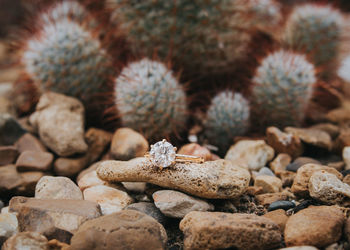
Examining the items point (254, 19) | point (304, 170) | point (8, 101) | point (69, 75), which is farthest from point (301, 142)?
point (8, 101)

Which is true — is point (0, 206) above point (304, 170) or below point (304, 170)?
below

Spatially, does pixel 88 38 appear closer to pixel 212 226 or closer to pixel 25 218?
pixel 25 218

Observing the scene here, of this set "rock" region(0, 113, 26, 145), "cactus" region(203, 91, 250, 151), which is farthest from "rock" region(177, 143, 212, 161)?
"rock" region(0, 113, 26, 145)

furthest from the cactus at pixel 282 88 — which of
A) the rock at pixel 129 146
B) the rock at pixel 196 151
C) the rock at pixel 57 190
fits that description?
the rock at pixel 57 190

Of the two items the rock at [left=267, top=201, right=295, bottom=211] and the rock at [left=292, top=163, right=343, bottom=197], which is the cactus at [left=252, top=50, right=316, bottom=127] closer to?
the rock at [left=292, top=163, right=343, bottom=197]

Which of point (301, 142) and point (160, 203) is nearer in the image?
point (160, 203)

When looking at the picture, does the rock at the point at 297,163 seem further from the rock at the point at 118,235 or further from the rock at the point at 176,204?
the rock at the point at 118,235
